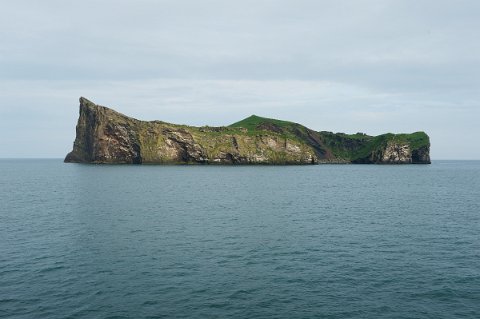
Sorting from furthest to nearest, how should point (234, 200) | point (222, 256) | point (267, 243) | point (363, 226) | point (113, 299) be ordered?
point (234, 200) → point (363, 226) → point (267, 243) → point (222, 256) → point (113, 299)

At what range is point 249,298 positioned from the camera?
32.5m

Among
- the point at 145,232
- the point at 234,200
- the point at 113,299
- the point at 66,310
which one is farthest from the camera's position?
the point at 234,200

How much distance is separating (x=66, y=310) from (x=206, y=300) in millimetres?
11488

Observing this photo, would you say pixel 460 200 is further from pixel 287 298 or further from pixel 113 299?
pixel 113 299

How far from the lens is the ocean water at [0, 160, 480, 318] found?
3069 cm

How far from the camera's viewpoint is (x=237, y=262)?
4231cm

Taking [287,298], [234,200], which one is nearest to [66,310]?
[287,298]

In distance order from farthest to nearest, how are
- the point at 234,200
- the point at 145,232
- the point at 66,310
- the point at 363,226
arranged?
the point at 234,200, the point at 363,226, the point at 145,232, the point at 66,310

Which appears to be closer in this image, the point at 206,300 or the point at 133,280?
the point at 206,300

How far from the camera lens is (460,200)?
95250mm

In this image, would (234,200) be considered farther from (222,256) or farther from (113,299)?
(113,299)

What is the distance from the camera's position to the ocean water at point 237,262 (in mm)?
30688

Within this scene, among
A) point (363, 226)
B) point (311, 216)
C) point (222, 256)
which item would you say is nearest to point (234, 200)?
point (311, 216)

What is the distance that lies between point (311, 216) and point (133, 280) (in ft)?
145
